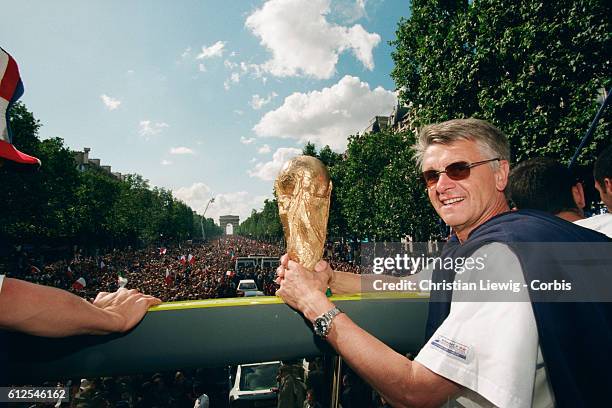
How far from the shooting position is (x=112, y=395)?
4.08 meters

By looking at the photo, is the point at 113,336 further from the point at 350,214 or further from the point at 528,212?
the point at 350,214

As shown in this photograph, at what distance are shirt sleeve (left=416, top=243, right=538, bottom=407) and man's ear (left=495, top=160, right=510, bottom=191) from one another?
710mm

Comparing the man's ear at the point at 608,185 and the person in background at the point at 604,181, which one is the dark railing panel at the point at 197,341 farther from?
the man's ear at the point at 608,185

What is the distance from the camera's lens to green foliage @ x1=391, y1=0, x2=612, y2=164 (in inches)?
335

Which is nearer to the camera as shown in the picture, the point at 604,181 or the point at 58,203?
the point at 604,181

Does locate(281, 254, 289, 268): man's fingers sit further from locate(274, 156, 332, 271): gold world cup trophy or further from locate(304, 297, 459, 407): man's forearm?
locate(304, 297, 459, 407): man's forearm

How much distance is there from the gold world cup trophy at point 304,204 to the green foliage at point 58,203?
3.75ft

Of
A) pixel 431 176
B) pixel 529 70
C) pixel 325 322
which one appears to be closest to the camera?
pixel 325 322

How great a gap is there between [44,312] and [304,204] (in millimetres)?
1132

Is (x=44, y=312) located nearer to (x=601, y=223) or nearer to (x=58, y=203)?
(x=601, y=223)

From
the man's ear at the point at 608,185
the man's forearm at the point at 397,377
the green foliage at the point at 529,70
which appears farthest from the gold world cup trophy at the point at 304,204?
the green foliage at the point at 529,70

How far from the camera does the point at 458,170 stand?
1.84 metres

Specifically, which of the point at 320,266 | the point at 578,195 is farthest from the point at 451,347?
the point at 578,195

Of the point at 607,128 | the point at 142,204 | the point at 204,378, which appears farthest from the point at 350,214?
the point at 142,204
